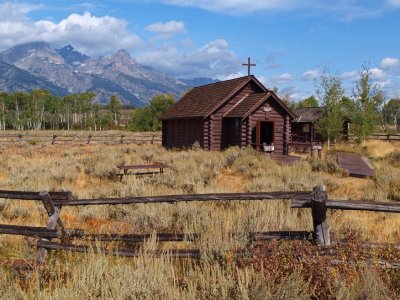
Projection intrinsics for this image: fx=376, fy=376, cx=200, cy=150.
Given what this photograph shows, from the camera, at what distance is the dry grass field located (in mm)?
3990

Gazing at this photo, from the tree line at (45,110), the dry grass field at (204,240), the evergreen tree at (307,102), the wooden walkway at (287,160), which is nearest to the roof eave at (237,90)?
the wooden walkway at (287,160)

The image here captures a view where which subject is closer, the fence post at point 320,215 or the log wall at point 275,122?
the fence post at point 320,215

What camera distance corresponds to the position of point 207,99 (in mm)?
25797

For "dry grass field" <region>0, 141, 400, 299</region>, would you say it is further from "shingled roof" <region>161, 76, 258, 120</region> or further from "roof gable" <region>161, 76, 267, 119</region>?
"shingled roof" <region>161, 76, 258, 120</region>

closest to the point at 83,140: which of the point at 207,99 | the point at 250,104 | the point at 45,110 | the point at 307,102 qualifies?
the point at 207,99

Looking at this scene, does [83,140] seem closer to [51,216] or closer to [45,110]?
[51,216]

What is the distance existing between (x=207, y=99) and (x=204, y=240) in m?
21.0

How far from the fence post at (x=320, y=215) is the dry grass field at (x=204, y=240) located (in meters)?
0.36

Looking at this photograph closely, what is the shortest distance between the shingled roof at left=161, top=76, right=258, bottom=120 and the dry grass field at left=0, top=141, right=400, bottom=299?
314 inches

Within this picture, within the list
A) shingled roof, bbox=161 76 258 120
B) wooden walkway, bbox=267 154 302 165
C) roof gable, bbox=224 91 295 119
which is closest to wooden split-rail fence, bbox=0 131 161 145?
shingled roof, bbox=161 76 258 120

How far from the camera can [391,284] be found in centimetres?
456

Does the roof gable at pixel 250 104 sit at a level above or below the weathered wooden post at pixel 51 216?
above

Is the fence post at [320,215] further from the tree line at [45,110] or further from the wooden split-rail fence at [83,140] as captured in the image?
the tree line at [45,110]

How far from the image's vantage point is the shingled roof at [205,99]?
23.7 meters
